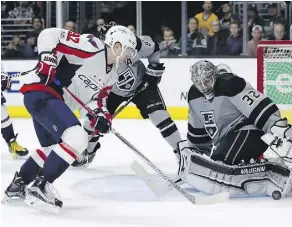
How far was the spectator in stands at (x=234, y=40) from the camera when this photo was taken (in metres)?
6.71

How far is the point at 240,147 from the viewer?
3.43 metres

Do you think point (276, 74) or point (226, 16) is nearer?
point (276, 74)

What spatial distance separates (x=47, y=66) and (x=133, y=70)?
1.14 metres

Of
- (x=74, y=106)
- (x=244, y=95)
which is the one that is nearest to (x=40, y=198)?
(x=74, y=106)

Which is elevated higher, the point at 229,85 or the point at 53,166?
the point at 229,85

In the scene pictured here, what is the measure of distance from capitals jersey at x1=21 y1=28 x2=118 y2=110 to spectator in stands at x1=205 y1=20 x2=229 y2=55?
351 cm

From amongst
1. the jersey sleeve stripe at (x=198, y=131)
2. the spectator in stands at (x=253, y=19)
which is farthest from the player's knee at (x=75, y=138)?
the spectator in stands at (x=253, y=19)

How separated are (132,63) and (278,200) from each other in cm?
127

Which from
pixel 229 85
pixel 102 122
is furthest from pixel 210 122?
pixel 102 122

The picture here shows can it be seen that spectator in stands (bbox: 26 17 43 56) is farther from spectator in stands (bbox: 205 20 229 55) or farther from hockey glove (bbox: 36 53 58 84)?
hockey glove (bbox: 36 53 58 84)

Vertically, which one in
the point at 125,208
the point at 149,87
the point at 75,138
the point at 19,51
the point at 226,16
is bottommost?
the point at 125,208

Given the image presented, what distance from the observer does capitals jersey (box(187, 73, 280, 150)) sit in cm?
337

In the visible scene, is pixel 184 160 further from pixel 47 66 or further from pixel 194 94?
pixel 47 66

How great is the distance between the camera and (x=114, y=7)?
759 cm
